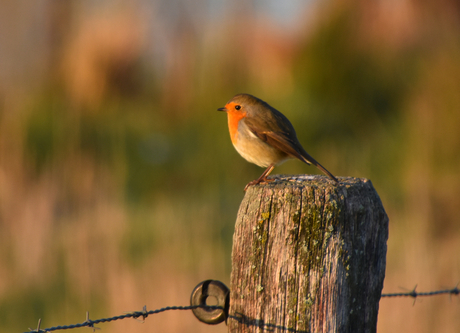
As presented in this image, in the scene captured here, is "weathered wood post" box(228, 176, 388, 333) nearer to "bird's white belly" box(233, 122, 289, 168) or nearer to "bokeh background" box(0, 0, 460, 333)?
"bird's white belly" box(233, 122, 289, 168)

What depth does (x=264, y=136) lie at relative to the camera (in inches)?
124

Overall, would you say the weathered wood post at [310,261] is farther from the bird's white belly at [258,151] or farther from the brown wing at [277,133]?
the bird's white belly at [258,151]

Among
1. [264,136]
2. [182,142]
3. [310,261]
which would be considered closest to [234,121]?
[264,136]

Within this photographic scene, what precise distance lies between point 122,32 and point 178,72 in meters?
1.36

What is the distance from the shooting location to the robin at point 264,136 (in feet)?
10.1

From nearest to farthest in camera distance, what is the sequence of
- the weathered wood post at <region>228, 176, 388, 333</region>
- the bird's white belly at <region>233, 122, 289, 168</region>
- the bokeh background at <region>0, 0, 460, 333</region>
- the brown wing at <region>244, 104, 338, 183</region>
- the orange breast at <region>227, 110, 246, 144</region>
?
1. the weathered wood post at <region>228, 176, 388, 333</region>
2. the brown wing at <region>244, 104, 338, 183</region>
3. the bird's white belly at <region>233, 122, 289, 168</region>
4. the orange breast at <region>227, 110, 246, 144</region>
5. the bokeh background at <region>0, 0, 460, 333</region>

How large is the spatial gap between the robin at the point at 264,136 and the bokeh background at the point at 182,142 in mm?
1849

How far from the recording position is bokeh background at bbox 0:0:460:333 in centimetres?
498

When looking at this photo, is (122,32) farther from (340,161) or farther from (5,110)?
(340,161)

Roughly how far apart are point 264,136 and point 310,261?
5.09 ft

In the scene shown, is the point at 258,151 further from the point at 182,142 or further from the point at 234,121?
the point at 182,142

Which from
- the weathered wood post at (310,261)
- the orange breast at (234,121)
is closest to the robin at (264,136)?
the orange breast at (234,121)

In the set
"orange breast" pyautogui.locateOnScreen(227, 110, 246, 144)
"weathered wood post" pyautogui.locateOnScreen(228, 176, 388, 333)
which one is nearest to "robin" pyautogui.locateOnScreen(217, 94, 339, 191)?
"orange breast" pyautogui.locateOnScreen(227, 110, 246, 144)

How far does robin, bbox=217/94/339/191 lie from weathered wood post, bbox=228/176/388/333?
1.26m
